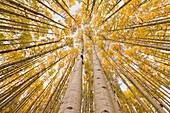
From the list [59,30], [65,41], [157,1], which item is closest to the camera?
[157,1]

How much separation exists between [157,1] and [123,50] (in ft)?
14.1

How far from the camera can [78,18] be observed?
6.56 meters

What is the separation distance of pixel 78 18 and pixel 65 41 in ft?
8.63

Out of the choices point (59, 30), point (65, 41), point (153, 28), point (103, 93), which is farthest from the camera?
Answer: point (65, 41)

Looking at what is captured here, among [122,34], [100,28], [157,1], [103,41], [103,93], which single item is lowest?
[103,93]

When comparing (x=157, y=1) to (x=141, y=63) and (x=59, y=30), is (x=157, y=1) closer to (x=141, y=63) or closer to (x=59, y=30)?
(x=141, y=63)

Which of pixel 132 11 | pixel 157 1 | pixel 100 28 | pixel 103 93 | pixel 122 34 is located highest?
pixel 157 1

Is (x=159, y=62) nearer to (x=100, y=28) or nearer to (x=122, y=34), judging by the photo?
(x=122, y=34)

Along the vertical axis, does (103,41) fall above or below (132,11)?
below

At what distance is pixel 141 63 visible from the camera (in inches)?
249

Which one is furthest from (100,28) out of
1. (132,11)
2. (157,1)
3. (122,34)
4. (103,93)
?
(103,93)

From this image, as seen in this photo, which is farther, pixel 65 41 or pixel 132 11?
pixel 65 41

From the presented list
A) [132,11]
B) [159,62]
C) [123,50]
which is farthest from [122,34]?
[159,62]

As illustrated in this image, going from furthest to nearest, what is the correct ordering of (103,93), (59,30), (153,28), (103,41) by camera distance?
1. (103,41)
2. (59,30)
3. (153,28)
4. (103,93)
